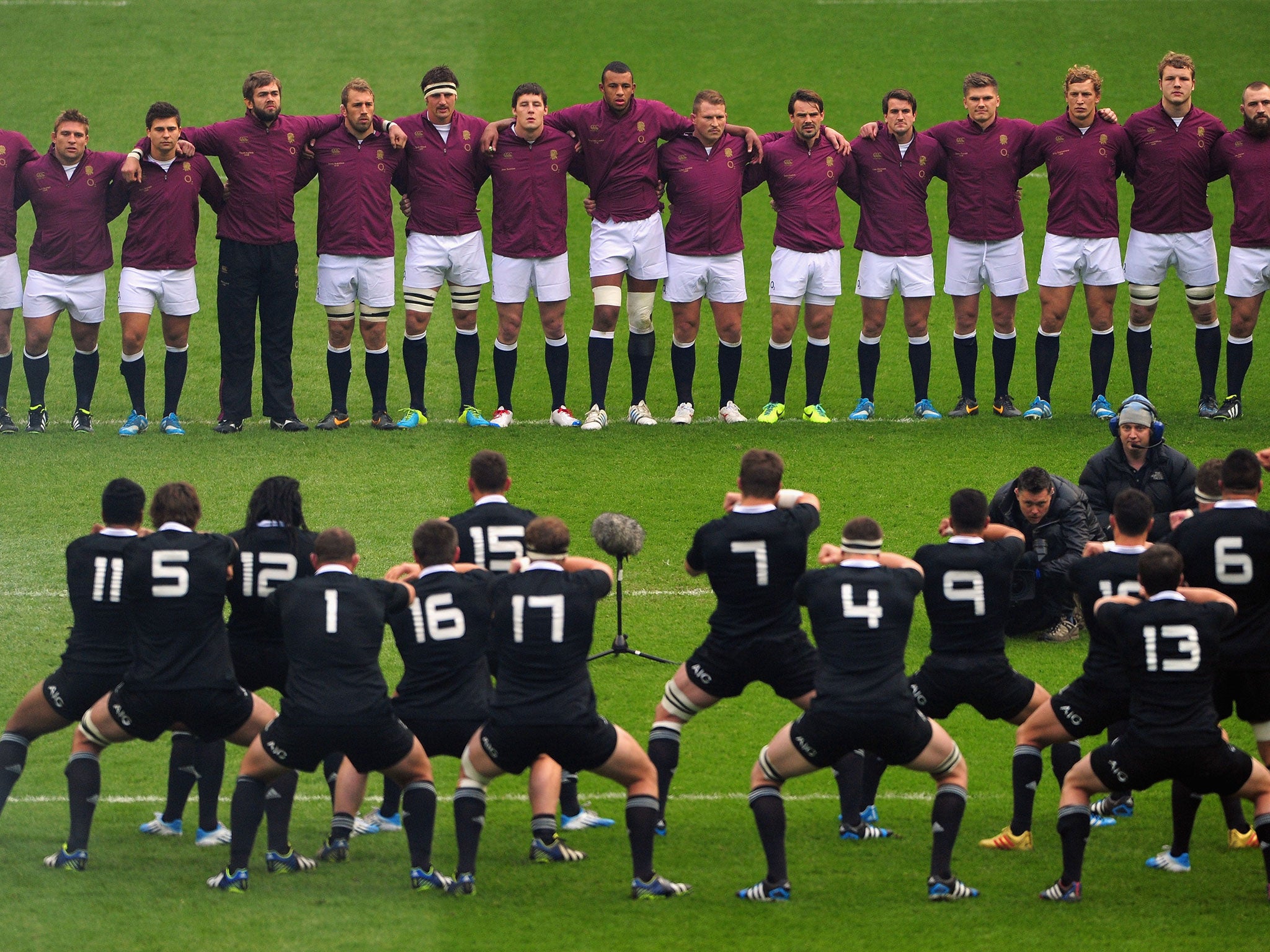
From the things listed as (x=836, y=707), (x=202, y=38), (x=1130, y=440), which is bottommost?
(x=836, y=707)

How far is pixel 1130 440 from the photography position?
30.2 ft

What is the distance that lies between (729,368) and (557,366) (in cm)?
126

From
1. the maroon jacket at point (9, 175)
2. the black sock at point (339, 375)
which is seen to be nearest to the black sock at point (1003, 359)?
the black sock at point (339, 375)

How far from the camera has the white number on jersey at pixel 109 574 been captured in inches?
271

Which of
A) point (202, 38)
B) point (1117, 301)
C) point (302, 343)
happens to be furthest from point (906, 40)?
point (302, 343)

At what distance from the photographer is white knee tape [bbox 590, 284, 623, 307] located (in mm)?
12141

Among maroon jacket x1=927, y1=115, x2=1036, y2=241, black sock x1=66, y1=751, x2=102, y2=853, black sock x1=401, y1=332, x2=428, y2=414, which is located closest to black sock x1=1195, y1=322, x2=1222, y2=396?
maroon jacket x1=927, y1=115, x2=1036, y2=241

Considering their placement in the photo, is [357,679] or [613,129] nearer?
[357,679]

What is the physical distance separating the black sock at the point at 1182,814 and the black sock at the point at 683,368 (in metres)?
6.15

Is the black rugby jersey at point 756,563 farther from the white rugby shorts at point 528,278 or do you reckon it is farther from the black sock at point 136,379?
the black sock at point 136,379

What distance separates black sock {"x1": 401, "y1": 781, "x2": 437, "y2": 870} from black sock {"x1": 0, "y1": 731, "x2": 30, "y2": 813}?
1705 mm

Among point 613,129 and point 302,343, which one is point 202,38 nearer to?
point 302,343

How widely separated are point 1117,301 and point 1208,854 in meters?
9.95

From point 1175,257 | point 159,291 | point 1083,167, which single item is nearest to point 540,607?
point 159,291
